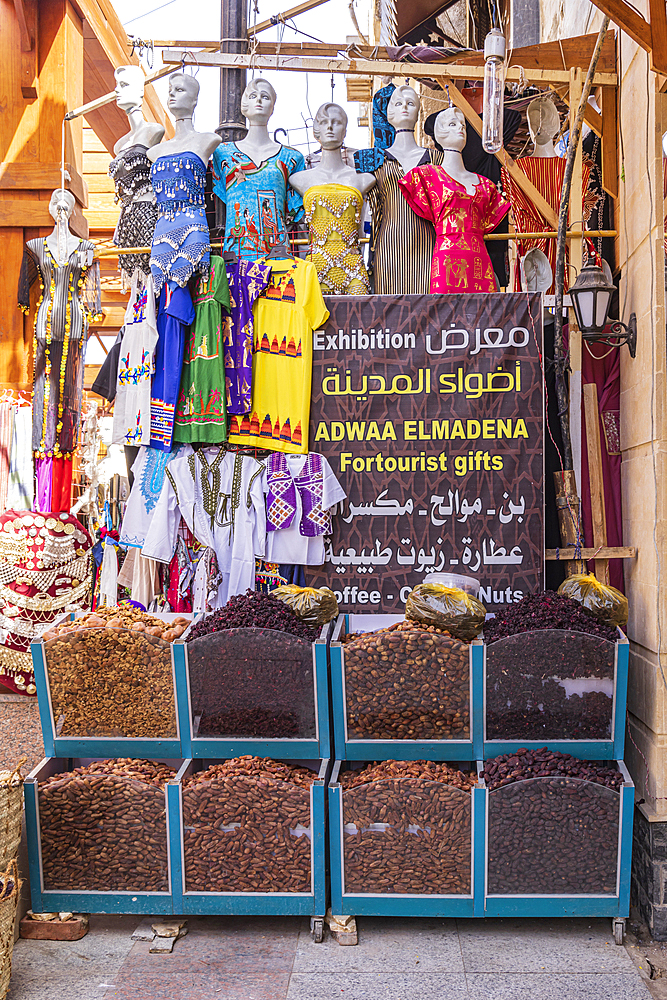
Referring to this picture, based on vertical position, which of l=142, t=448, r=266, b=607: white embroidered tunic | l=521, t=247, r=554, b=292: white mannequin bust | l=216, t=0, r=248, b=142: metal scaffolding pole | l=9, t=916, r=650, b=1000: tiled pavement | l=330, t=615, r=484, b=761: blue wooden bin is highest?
l=216, t=0, r=248, b=142: metal scaffolding pole

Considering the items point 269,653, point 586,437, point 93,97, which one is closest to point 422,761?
point 269,653

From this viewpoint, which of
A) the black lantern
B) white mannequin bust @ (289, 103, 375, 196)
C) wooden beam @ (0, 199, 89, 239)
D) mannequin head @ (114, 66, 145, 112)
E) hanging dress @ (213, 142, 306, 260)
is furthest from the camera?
wooden beam @ (0, 199, 89, 239)

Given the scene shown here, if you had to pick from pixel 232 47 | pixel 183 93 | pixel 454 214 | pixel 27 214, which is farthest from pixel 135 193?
pixel 27 214

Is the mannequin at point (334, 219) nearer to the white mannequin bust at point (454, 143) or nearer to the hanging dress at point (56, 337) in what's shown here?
the white mannequin bust at point (454, 143)

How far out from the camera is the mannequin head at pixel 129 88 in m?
4.37

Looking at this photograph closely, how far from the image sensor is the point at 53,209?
5.09 metres

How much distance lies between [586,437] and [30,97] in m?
4.15

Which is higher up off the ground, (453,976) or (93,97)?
(93,97)

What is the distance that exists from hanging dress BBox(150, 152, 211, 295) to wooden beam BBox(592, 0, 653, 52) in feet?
5.95

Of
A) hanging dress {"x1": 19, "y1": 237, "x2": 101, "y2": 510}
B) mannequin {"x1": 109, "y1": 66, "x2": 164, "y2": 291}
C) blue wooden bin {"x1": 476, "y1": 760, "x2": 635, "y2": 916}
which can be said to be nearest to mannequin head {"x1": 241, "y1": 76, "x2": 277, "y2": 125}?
mannequin {"x1": 109, "y1": 66, "x2": 164, "y2": 291}

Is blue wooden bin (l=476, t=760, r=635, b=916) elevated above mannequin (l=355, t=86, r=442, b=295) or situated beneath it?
situated beneath

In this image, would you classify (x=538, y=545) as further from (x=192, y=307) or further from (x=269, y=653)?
(x=192, y=307)

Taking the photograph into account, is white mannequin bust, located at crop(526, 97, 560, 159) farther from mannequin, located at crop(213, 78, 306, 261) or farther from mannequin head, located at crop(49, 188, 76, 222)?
mannequin head, located at crop(49, 188, 76, 222)

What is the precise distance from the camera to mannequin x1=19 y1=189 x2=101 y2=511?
16.5ft
